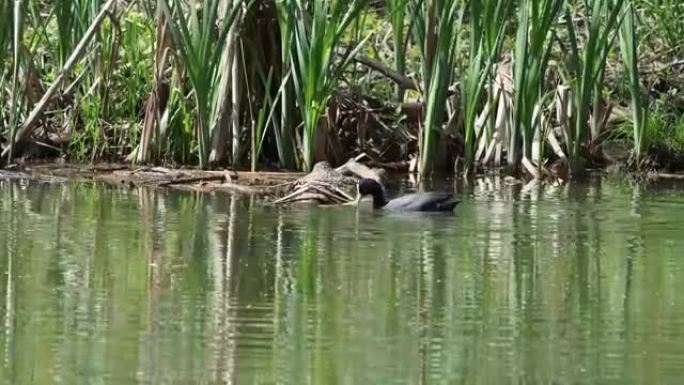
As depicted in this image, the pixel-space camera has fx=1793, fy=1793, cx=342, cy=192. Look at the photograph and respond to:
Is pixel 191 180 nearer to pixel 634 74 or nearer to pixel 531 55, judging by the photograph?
pixel 531 55

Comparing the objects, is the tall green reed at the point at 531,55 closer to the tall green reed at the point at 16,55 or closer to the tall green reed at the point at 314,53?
the tall green reed at the point at 314,53

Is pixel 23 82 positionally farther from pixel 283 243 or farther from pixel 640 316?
pixel 640 316

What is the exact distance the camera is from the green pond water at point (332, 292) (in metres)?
5.46

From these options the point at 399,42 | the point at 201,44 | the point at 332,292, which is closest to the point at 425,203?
the point at 201,44

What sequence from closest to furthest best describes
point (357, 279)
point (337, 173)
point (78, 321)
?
point (78, 321) < point (357, 279) < point (337, 173)

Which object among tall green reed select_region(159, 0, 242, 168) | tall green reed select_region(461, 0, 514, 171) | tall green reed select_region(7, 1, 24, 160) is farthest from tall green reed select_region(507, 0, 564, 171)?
tall green reed select_region(7, 1, 24, 160)

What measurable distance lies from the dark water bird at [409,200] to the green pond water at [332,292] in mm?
159

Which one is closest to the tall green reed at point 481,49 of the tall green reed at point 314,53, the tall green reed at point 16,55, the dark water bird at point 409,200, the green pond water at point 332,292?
the tall green reed at point 314,53

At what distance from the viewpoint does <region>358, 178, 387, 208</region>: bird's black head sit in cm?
1052

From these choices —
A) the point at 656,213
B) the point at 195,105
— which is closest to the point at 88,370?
the point at 656,213

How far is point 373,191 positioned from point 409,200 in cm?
43

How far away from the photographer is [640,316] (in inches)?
257

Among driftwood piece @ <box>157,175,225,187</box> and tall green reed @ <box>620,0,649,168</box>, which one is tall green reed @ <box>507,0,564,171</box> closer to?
tall green reed @ <box>620,0,649,168</box>

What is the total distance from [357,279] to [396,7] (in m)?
5.18
